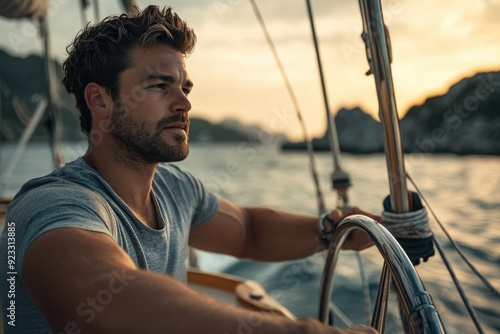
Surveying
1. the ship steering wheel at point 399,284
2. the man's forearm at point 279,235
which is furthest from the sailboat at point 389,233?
the man's forearm at point 279,235

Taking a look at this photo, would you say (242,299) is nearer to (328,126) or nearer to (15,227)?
(328,126)

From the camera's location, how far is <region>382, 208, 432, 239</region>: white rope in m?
1.16

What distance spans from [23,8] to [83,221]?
1887 millimetres

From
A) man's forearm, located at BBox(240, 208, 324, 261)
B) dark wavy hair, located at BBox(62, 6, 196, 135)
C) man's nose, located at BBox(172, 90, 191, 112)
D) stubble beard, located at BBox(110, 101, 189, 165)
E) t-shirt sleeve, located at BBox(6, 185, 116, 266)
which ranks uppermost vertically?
dark wavy hair, located at BBox(62, 6, 196, 135)

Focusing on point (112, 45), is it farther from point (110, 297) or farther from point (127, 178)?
point (110, 297)

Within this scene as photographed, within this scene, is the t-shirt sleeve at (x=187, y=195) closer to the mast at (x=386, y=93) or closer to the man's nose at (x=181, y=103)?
the man's nose at (x=181, y=103)

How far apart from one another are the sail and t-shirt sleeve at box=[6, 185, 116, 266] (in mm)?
1542

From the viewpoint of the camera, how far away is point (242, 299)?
93.0 inches

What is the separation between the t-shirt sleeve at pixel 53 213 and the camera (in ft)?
2.86

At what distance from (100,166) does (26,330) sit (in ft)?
1.38

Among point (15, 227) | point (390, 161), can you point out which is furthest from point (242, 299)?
point (15, 227)

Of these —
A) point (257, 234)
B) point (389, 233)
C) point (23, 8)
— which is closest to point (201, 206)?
point (257, 234)

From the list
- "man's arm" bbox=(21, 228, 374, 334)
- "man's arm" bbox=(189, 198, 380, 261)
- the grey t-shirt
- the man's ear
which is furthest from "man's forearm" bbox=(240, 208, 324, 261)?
"man's arm" bbox=(21, 228, 374, 334)

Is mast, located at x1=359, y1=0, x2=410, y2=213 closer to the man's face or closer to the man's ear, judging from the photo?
the man's face
